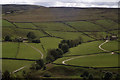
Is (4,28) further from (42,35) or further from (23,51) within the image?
(23,51)

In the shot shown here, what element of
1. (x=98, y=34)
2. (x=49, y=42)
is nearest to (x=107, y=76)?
(x=49, y=42)

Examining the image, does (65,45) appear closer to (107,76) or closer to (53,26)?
(107,76)

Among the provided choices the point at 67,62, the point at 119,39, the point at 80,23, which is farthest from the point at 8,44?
the point at 80,23

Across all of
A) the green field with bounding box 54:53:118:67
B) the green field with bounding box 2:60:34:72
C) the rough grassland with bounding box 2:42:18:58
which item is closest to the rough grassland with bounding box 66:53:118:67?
the green field with bounding box 54:53:118:67

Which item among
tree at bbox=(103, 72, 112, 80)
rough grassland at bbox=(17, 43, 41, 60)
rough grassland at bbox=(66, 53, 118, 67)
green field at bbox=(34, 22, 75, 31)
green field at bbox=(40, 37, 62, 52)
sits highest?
green field at bbox=(34, 22, 75, 31)

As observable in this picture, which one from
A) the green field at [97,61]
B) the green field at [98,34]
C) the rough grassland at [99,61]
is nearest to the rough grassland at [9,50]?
the green field at [97,61]

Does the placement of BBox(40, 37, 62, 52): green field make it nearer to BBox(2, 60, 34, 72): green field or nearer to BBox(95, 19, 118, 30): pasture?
BBox(2, 60, 34, 72): green field

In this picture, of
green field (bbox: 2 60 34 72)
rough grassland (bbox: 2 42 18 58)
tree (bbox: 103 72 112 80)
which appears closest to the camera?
tree (bbox: 103 72 112 80)
